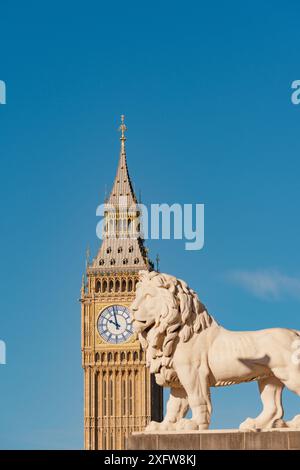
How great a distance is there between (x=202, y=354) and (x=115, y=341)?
282 feet

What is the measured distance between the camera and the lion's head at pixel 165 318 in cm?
3180

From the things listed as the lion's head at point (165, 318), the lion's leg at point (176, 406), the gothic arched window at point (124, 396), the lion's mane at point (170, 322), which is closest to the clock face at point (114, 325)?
the gothic arched window at point (124, 396)

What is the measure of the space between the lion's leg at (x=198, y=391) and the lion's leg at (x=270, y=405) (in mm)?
1029

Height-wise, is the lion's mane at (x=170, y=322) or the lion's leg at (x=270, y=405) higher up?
the lion's mane at (x=170, y=322)

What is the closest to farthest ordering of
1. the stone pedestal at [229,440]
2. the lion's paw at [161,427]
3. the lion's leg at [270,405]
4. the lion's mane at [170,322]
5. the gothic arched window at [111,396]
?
the stone pedestal at [229,440]
the lion's leg at [270,405]
the lion's paw at [161,427]
the lion's mane at [170,322]
the gothic arched window at [111,396]

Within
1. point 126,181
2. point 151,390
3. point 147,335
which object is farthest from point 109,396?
point 147,335

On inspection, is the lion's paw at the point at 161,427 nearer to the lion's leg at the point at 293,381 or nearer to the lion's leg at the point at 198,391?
the lion's leg at the point at 198,391

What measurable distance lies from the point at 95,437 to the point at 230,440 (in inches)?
3408

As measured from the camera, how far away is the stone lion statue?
1240 inches

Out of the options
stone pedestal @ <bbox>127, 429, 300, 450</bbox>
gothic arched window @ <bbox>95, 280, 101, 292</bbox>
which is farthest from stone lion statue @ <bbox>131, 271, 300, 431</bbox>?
gothic arched window @ <bbox>95, 280, 101, 292</bbox>
